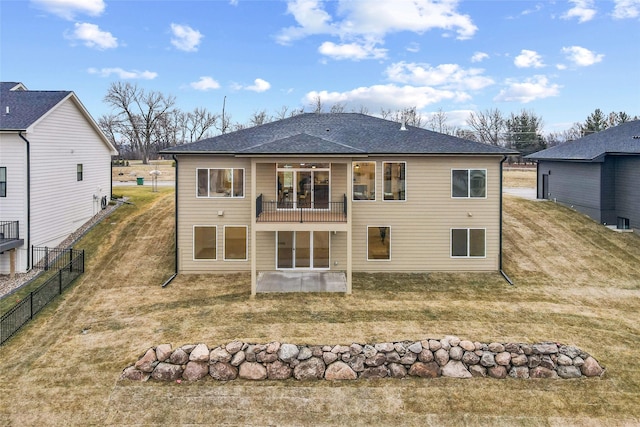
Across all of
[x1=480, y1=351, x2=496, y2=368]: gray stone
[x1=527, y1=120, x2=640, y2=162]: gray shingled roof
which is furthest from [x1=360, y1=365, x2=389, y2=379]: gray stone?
[x1=527, y1=120, x2=640, y2=162]: gray shingled roof

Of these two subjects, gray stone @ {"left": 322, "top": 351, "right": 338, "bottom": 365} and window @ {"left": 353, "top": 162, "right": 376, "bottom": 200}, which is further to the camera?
window @ {"left": 353, "top": 162, "right": 376, "bottom": 200}

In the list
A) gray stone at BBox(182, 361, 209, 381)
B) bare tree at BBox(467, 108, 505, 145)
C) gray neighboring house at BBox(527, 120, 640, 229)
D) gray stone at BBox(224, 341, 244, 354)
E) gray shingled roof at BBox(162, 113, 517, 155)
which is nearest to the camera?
gray stone at BBox(182, 361, 209, 381)

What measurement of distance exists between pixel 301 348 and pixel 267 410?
171 cm

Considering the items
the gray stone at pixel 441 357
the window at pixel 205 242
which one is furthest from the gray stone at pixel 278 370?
the window at pixel 205 242

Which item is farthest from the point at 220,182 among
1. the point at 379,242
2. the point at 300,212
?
the point at 379,242

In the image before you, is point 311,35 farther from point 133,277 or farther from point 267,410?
point 267,410

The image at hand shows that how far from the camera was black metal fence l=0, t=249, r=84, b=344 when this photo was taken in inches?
429

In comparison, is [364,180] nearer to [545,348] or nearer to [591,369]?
[545,348]

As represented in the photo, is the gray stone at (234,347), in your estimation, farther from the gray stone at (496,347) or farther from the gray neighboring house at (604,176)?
the gray neighboring house at (604,176)

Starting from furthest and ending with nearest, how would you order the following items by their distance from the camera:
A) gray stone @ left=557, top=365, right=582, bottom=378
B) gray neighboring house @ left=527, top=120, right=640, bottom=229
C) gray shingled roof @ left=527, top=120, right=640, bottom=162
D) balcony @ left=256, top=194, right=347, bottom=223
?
gray shingled roof @ left=527, top=120, right=640, bottom=162 < gray neighboring house @ left=527, top=120, right=640, bottom=229 < balcony @ left=256, top=194, right=347, bottom=223 < gray stone @ left=557, top=365, right=582, bottom=378

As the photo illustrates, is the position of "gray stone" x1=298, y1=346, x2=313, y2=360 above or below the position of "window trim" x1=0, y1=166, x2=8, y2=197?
below

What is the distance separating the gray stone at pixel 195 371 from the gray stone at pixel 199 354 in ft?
0.29

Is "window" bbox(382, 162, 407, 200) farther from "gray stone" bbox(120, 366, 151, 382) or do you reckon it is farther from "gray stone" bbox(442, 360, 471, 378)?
"gray stone" bbox(120, 366, 151, 382)

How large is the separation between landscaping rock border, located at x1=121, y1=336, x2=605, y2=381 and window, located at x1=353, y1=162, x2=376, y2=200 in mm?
7388
